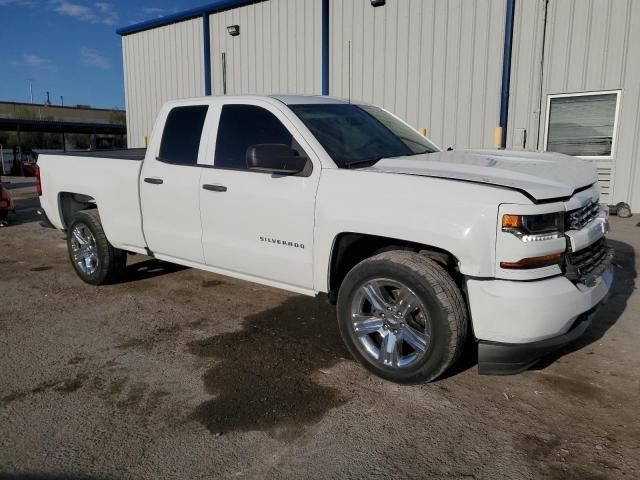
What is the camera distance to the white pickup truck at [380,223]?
9.89 ft

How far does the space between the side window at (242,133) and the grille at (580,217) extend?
6.57 ft

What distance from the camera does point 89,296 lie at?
219 inches

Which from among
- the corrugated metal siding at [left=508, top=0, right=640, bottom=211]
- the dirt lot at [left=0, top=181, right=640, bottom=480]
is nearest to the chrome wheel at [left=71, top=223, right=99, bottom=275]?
the dirt lot at [left=0, top=181, right=640, bottom=480]

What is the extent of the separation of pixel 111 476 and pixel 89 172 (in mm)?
→ 3802

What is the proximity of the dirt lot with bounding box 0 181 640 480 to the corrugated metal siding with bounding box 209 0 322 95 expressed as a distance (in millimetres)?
9356

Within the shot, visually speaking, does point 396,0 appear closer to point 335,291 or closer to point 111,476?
point 335,291

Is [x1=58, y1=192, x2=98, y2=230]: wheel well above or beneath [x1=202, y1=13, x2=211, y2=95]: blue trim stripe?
beneath

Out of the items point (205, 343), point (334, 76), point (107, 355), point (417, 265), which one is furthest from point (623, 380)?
point (334, 76)

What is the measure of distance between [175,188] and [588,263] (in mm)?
3268

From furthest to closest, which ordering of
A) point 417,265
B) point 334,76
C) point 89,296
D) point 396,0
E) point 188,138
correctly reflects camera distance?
point 334,76
point 396,0
point 89,296
point 188,138
point 417,265

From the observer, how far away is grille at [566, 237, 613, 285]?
3.13 meters

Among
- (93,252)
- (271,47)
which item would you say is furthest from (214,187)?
(271,47)

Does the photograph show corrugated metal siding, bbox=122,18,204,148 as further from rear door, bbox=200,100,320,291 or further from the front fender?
the front fender

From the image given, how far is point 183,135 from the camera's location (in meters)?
4.85
